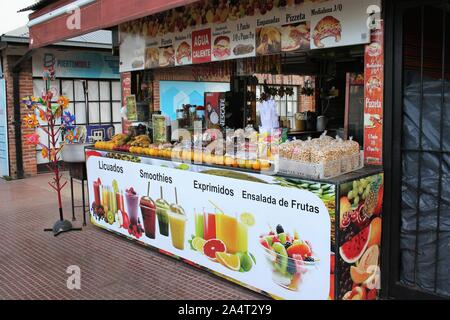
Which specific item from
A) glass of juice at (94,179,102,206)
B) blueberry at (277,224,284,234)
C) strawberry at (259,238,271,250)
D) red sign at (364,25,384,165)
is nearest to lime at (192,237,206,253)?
strawberry at (259,238,271,250)

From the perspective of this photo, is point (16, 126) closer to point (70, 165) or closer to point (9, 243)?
point (70, 165)

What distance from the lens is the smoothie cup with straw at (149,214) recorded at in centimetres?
521

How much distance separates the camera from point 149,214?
5277 mm

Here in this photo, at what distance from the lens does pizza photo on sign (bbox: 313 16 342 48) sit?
4102 mm

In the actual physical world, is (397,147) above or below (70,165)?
above

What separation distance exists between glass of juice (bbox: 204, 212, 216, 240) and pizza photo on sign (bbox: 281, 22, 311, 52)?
6.14 ft

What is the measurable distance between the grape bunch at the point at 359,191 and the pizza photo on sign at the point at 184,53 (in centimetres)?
323

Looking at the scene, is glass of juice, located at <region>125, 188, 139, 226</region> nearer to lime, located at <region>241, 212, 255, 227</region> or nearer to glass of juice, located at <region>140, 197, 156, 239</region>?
Answer: glass of juice, located at <region>140, 197, 156, 239</region>

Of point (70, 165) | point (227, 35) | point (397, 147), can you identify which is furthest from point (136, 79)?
point (397, 147)

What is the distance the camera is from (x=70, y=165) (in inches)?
268

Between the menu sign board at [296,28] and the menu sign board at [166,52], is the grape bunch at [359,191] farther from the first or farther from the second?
the menu sign board at [166,52]

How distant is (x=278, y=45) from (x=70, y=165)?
3.75 m

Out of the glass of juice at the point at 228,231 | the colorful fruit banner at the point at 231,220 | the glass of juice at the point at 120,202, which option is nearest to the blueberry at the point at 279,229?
the colorful fruit banner at the point at 231,220

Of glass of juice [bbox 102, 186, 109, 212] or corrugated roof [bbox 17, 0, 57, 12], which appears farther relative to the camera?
corrugated roof [bbox 17, 0, 57, 12]
